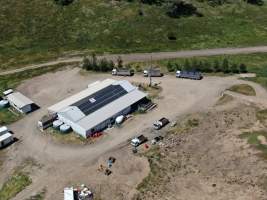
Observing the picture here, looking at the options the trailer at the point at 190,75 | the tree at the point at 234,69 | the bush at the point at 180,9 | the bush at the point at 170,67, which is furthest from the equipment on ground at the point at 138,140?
the bush at the point at 180,9

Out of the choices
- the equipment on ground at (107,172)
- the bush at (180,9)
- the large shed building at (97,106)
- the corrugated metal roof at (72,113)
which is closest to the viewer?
the equipment on ground at (107,172)

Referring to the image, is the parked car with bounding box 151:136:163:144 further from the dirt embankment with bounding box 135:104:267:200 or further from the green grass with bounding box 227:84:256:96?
the green grass with bounding box 227:84:256:96

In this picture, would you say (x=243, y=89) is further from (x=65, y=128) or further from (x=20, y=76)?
(x=20, y=76)

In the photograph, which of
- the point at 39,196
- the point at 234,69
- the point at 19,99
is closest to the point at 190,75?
the point at 234,69

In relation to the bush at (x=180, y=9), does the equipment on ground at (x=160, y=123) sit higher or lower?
lower

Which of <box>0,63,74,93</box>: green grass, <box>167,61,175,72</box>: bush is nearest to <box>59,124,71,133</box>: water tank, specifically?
<box>0,63,74,93</box>: green grass

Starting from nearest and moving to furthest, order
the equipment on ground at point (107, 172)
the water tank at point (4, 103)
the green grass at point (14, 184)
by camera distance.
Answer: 1. the green grass at point (14, 184)
2. the equipment on ground at point (107, 172)
3. the water tank at point (4, 103)

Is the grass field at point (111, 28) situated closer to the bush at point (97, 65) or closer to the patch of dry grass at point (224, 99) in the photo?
the bush at point (97, 65)
